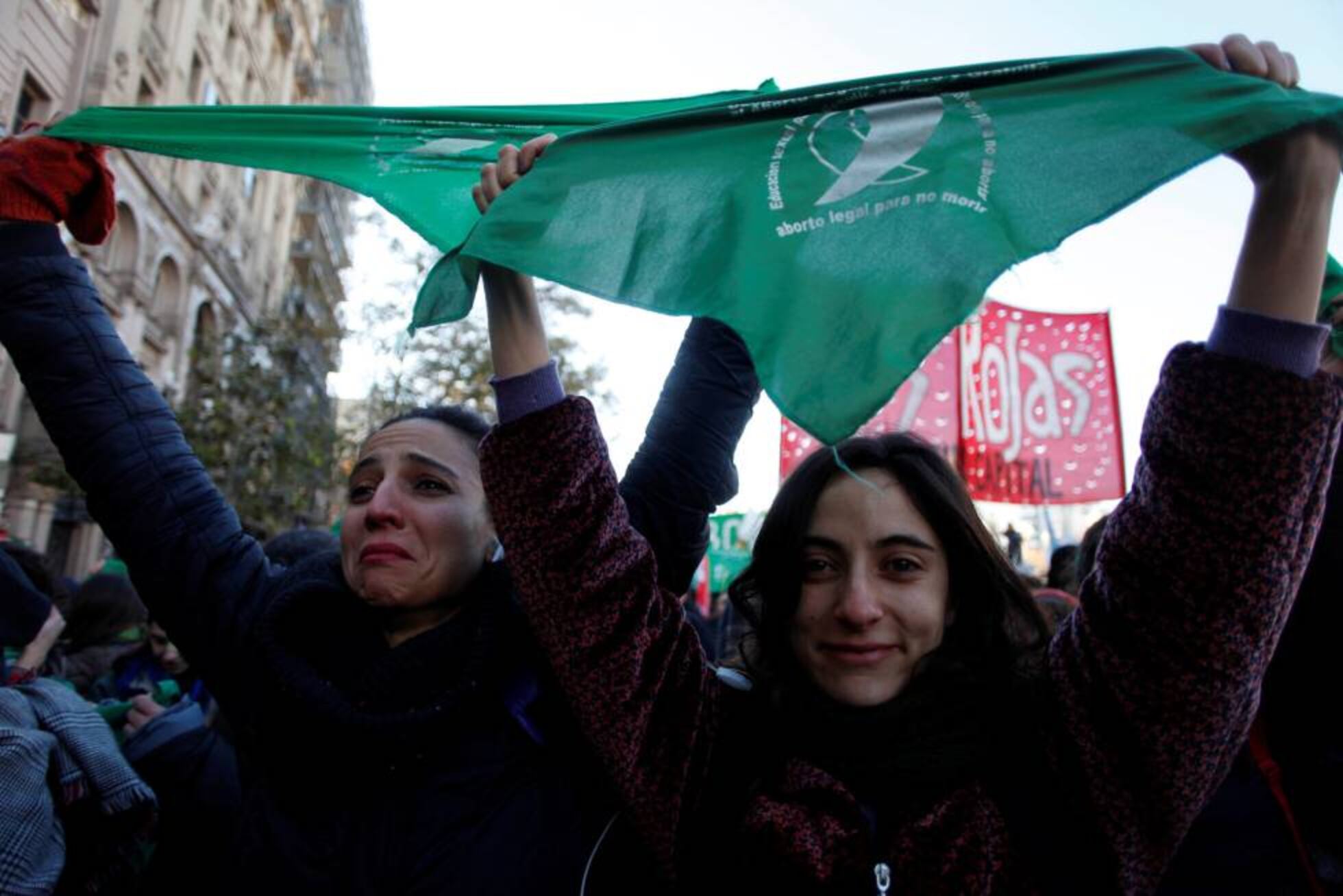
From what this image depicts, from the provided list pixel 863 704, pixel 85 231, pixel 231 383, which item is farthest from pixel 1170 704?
pixel 231 383

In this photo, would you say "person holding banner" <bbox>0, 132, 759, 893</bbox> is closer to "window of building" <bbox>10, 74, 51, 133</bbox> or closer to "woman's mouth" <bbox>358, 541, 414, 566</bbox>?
"woman's mouth" <bbox>358, 541, 414, 566</bbox>

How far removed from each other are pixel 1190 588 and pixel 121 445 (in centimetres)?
165

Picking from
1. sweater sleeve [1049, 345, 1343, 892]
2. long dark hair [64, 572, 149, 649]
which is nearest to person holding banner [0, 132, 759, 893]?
sweater sleeve [1049, 345, 1343, 892]

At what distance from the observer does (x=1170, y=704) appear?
4.16 feet

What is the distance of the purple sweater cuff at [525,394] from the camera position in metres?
1.39

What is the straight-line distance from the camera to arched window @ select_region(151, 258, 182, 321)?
60.6 feet

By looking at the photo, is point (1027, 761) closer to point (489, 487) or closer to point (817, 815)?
point (817, 815)

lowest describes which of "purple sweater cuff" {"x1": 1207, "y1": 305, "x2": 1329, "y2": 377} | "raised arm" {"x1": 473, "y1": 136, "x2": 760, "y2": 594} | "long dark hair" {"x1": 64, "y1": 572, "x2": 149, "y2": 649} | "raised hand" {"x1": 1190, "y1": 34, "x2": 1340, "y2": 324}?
"long dark hair" {"x1": 64, "y1": 572, "x2": 149, "y2": 649}

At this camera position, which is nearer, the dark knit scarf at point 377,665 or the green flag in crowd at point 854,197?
the green flag in crowd at point 854,197

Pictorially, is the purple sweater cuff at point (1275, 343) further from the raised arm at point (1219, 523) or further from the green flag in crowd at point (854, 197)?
the green flag in crowd at point (854, 197)

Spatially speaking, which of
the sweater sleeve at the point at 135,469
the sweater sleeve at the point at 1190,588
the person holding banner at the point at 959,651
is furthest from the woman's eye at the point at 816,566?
the sweater sleeve at the point at 135,469

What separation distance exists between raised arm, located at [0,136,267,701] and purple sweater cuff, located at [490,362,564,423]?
60cm

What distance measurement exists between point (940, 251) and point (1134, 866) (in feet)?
2.86

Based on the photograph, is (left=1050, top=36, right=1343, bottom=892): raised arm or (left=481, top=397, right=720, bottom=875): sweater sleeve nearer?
(left=1050, top=36, right=1343, bottom=892): raised arm
